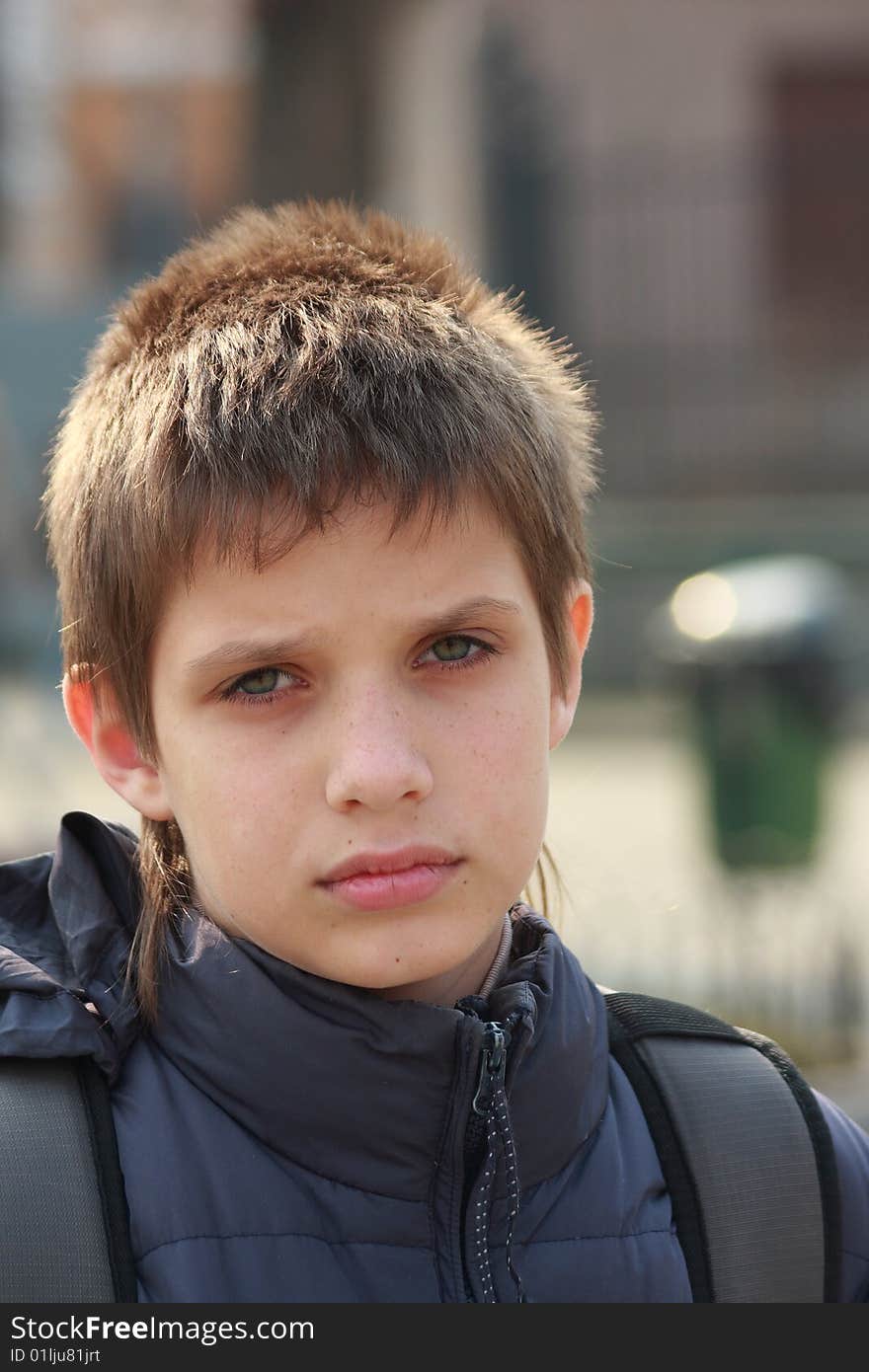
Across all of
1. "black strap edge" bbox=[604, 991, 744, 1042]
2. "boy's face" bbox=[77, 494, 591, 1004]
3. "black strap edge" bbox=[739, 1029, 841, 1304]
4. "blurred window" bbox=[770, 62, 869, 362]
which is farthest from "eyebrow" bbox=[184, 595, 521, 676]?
"blurred window" bbox=[770, 62, 869, 362]

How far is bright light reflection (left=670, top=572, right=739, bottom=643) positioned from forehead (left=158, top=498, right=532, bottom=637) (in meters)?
4.91

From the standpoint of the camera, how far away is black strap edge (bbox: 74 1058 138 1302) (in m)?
1.51

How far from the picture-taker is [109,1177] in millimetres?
1549

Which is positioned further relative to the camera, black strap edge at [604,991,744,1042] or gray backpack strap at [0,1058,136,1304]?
black strap edge at [604,991,744,1042]

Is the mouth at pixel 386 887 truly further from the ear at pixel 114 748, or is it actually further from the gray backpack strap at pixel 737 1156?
the gray backpack strap at pixel 737 1156

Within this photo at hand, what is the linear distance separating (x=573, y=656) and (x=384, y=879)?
410mm

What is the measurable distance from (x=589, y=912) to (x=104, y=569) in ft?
14.6

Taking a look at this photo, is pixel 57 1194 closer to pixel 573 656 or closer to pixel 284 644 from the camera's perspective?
pixel 284 644

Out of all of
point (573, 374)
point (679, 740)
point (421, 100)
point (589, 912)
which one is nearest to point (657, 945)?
point (589, 912)

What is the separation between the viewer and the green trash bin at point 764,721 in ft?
20.9

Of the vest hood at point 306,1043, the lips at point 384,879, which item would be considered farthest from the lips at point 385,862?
the vest hood at point 306,1043

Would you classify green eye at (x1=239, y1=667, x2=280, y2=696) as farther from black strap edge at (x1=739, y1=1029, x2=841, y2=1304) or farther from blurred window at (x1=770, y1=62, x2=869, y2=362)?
blurred window at (x1=770, y1=62, x2=869, y2=362)

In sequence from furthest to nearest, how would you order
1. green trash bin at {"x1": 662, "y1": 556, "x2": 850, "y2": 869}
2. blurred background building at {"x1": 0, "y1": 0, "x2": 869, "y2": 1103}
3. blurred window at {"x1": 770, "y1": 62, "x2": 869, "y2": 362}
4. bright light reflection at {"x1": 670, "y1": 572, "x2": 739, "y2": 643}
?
1. blurred window at {"x1": 770, "y1": 62, "x2": 869, "y2": 362}
2. blurred background building at {"x1": 0, "y1": 0, "x2": 869, "y2": 1103}
3. bright light reflection at {"x1": 670, "y1": 572, "x2": 739, "y2": 643}
4. green trash bin at {"x1": 662, "y1": 556, "x2": 850, "y2": 869}

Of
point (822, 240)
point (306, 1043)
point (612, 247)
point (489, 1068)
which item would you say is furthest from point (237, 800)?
point (822, 240)
